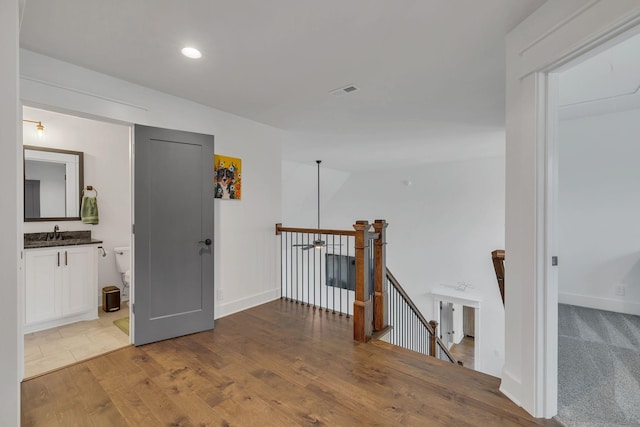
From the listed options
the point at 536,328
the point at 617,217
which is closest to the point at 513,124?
the point at 536,328

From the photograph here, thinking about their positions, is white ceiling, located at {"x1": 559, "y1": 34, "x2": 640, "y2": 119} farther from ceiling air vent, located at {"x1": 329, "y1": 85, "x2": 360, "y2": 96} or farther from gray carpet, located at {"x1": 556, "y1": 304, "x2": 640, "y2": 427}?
gray carpet, located at {"x1": 556, "y1": 304, "x2": 640, "y2": 427}

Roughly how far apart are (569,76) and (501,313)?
5.01m

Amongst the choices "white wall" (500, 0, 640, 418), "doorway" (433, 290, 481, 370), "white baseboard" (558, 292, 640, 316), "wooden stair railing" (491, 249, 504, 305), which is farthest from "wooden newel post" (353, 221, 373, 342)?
"doorway" (433, 290, 481, 370)

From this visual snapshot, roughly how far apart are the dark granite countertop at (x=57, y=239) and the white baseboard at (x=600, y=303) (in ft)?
19.5

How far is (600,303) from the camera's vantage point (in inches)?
140

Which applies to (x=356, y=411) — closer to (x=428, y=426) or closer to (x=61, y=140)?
(x=428, y=426)

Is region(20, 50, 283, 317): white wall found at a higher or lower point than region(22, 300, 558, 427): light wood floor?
higher

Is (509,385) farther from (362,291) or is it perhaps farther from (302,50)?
(302,50)

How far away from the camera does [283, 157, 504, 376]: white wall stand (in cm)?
625

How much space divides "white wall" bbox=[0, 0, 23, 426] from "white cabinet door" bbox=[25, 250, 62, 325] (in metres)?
2.70

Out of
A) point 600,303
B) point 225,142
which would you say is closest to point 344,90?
point 225,142

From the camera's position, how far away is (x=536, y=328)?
1.75 meters

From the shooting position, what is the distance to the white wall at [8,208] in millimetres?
1048

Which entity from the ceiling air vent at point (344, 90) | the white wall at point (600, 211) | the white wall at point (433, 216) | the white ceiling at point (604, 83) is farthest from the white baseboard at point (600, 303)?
the ceiling air vent at point (344, 90)
